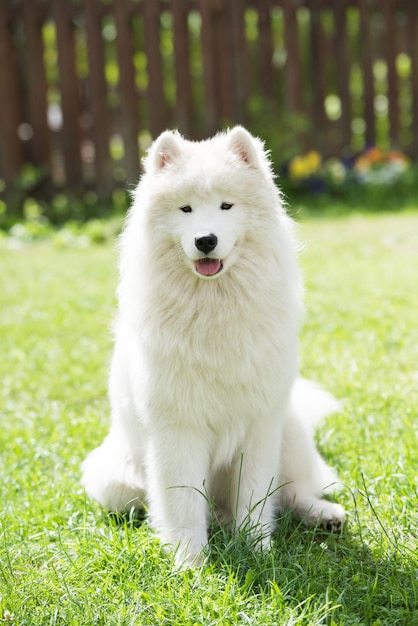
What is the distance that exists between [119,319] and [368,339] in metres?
2.23

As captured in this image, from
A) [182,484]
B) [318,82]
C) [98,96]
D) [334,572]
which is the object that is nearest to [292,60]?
[318,82]

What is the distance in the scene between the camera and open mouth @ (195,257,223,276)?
2.53m

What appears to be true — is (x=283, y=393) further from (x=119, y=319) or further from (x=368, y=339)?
(x=368, y=339)

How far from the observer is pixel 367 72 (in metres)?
9.95

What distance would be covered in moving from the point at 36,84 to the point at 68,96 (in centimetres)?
38

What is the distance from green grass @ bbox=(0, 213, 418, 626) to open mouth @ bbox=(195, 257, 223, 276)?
0.89 m

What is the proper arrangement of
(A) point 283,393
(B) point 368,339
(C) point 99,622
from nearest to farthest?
(C) point 99,622, (A) point 283,393, (B) point 368,339

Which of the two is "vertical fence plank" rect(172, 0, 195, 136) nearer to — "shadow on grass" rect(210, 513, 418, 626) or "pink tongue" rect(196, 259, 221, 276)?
"pink tongue" rect(196, 259, 221, 276)

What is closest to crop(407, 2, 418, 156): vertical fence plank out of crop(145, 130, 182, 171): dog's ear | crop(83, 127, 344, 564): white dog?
crop(83, 127, 344, 564): white dog

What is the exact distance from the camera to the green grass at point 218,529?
7.50ft

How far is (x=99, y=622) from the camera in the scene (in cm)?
225

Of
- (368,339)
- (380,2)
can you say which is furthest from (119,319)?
(380,2)

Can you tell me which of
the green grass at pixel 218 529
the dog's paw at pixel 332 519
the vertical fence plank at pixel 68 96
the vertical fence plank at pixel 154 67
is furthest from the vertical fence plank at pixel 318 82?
the dog's paw at pixel 332 519

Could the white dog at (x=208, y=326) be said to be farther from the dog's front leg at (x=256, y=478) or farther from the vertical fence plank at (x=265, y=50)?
the vertical fence plank at (x=265, y=50)
